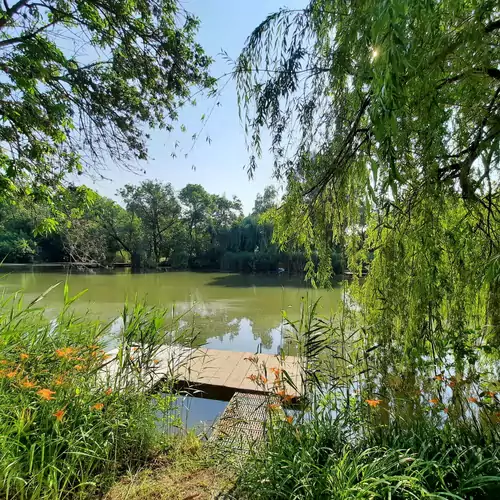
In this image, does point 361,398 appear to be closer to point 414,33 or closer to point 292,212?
point 292,212

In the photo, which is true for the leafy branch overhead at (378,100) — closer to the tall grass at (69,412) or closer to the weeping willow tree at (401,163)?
the weeping willow tree at (401,163)

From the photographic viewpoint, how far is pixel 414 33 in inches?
33.7

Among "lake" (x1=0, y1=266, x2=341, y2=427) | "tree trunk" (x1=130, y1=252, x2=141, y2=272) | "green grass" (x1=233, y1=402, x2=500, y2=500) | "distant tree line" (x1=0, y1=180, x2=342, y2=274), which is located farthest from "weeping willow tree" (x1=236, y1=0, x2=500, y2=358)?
"tree trunk" (x1=130, y1=252, x2=141, y2=272)

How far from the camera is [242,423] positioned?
2.13 metres

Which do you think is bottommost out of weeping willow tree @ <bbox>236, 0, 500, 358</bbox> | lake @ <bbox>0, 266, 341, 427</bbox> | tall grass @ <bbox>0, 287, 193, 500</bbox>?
lake @ <bbox>0, 266, 341, 427</bbox>

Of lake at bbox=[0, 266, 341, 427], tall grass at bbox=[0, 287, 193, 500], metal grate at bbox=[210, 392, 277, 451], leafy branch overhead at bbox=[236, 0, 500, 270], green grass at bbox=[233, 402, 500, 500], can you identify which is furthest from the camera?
lake at bbox=[0, 266, 341, 427]

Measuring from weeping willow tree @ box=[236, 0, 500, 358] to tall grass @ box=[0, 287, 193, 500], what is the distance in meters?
1.19

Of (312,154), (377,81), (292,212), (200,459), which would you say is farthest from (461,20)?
(200,459)

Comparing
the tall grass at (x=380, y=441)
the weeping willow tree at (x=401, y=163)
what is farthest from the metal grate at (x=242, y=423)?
the weeping willow tree at (x=401, y=163)

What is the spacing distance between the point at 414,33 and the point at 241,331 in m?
5.37

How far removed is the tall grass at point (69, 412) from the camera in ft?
3.90

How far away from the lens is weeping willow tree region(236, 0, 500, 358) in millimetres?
1082

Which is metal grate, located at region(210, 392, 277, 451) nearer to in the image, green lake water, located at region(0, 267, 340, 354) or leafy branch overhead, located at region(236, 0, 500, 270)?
green lake water, located at region(0, 267, 340, 354)

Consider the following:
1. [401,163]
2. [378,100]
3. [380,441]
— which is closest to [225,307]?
[380,441]
